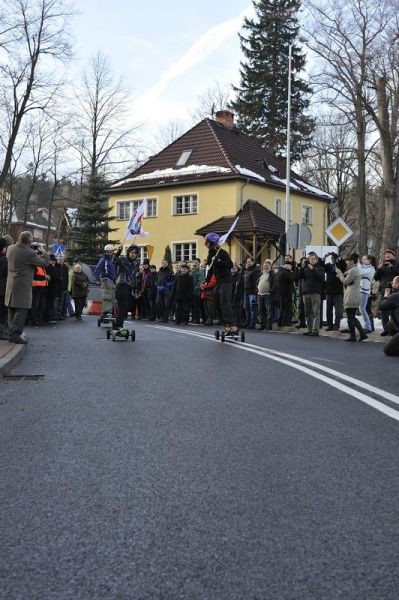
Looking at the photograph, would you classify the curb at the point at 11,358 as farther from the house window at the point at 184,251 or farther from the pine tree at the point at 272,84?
the pine tree at the point at 272,84

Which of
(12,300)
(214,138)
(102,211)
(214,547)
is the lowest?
(214,547)

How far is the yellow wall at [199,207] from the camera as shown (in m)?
45.0

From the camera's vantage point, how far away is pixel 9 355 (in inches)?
435

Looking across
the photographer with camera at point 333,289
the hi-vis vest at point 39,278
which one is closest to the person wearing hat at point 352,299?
the photographer with camera at point 333,289

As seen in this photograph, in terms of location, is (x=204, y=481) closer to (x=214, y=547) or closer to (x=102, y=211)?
(x=214, y=547)

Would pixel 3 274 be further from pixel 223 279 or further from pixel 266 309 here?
pixel 266 309

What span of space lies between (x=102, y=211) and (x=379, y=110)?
22.9 m

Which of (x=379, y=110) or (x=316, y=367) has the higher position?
(x=379, y=110)

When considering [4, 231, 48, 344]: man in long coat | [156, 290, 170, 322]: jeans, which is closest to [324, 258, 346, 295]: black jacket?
[156, 290, 170, 322]: jeans

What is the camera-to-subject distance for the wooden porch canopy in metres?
42.5

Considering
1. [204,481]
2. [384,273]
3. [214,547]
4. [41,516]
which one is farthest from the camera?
[384,273]

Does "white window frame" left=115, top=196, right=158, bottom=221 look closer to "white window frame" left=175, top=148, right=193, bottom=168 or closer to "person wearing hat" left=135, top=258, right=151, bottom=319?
"white window frame" left=175, top=148, right=193, bottom=168

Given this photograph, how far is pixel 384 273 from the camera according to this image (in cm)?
1745

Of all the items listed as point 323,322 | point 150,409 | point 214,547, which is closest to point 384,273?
point 323,322
